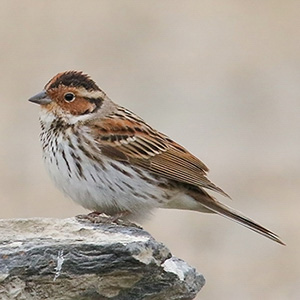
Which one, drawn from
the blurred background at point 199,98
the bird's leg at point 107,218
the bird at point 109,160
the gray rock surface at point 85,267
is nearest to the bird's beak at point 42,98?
the bird at point 109,160

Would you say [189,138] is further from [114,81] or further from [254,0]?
[254,0]

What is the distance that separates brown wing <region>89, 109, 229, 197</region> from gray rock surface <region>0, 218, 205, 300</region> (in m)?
1.50

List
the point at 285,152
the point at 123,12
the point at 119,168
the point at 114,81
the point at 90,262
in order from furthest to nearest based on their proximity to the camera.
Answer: the point at 123,12 → the point at 114,81 → the point at 285,152 → the point at 119,168 → the point at 90,262

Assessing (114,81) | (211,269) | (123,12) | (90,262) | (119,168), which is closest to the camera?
(90,262)

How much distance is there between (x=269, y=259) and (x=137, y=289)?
547 cm

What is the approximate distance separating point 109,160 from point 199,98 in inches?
274

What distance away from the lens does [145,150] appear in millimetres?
7094

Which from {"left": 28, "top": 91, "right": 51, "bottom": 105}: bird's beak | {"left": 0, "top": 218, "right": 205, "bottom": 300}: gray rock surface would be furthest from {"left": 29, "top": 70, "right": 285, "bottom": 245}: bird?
{"left": 0, "top": 218, "right": 205, "bottom": 300}: gray rock surface

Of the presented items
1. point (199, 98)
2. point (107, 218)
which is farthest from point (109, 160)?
point (199, 98)

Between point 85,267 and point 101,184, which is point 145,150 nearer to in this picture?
point 101,184

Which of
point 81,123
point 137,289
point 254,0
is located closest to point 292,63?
point 254,0

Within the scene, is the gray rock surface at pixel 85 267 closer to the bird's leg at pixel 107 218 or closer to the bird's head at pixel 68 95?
the bird's leg at pixel 107 218

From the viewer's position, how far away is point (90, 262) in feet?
17.0

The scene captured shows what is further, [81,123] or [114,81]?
[114,81]
